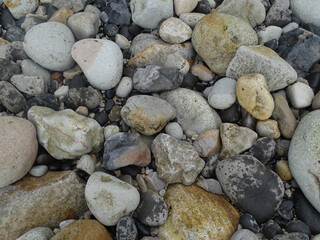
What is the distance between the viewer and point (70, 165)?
3055 mm

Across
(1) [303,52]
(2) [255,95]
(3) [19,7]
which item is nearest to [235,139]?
(2) [255,95]

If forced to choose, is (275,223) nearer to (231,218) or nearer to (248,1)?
(231,218)

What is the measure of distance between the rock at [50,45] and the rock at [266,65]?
1.79 metres

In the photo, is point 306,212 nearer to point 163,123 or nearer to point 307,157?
point 307,157

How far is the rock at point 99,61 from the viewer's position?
3.24 m

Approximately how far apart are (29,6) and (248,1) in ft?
8.77

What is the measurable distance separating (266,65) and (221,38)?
0.57 meters

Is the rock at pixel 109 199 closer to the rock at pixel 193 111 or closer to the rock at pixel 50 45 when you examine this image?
the rock at pixel 193 111

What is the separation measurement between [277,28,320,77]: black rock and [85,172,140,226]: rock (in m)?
2.17

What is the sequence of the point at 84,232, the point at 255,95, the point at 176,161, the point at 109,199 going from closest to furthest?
the point at 84,232
the point at 109,199
the point at 176,161
the point at 255,95

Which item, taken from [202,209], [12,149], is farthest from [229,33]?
[12,149]

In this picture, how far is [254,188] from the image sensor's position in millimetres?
2799

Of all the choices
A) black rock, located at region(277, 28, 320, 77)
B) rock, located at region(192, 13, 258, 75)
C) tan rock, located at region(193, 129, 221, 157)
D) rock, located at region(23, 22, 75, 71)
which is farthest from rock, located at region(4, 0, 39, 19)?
black rock, located at region(277, 28, 320, 77)

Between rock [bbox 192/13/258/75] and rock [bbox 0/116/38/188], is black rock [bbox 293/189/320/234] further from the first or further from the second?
rock [bbox 0/116/38/188]
